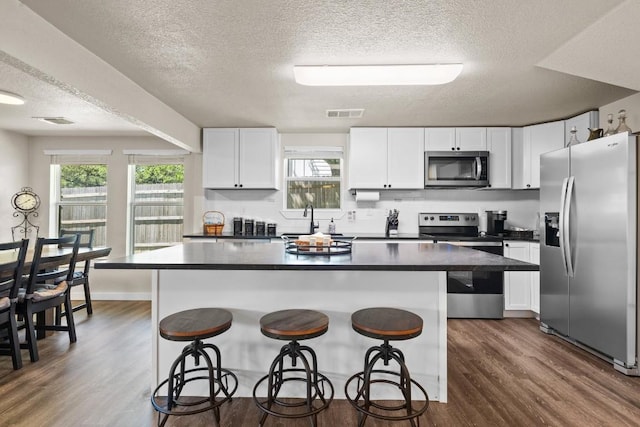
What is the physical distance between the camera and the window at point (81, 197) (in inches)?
183

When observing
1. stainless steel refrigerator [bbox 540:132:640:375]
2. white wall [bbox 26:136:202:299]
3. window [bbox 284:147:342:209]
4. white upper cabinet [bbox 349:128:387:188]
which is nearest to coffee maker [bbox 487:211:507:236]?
stainless steel refrigerator [bbox 540:132:640:375]

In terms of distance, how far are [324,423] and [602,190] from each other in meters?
2.73

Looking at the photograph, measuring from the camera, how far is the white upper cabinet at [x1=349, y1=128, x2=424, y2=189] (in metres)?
4.07

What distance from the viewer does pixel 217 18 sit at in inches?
73.7

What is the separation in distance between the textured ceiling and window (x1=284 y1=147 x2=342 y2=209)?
1117mm

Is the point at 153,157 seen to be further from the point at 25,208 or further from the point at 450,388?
the point at 450,388

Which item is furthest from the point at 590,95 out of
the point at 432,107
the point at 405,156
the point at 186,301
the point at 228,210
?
the point at 228,210

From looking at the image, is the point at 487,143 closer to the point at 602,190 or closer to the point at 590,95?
the point at 590,95

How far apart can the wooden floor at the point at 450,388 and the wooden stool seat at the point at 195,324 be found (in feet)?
1.97

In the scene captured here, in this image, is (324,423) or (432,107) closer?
(324,423)

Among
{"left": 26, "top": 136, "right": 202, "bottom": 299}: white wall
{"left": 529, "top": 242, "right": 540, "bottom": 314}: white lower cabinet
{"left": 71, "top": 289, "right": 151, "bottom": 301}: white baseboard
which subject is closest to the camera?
{"left": 529, "top": 242, "right": 540, "bottom": 314}: white lower cabinet

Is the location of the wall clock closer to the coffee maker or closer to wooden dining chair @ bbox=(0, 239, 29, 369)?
wooden dining chair @ bbox=(0, 239, 29, 369)

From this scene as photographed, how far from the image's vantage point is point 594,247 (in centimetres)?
264

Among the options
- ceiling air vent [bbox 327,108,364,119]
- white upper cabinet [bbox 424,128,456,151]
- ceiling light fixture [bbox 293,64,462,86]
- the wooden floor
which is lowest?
the wooden floor
